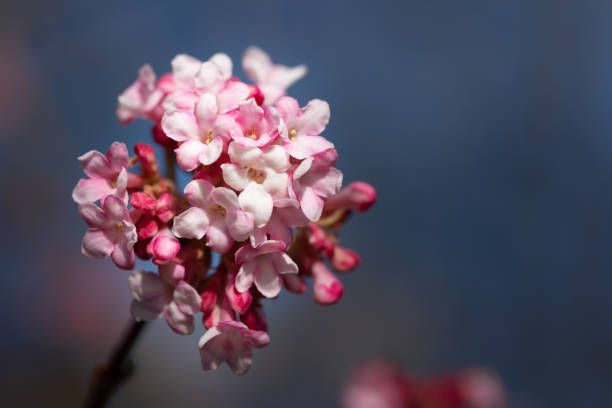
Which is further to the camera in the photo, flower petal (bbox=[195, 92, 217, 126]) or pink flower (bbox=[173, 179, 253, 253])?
flower petal (bbox=[195, 92, 217, 126])

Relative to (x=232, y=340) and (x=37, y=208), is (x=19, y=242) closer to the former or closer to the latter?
(x=37, y=208)

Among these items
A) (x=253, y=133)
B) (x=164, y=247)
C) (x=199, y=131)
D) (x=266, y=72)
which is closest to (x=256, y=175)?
(x=253, y=133)

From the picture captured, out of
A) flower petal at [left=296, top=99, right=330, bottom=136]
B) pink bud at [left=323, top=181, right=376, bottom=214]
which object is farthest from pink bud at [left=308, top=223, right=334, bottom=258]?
flower petal at [left=296, top=99, right=330, bottom=136]

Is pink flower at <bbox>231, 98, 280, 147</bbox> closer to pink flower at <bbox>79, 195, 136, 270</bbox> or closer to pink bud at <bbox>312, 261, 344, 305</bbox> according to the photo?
pink flower at <bbox>79, 195, 136, 270</bbox>

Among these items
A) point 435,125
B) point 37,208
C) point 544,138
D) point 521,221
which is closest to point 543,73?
point 544,138

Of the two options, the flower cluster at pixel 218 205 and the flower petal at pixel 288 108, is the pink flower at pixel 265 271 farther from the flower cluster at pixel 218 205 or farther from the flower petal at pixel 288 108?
the flower petal at pixel 288 108

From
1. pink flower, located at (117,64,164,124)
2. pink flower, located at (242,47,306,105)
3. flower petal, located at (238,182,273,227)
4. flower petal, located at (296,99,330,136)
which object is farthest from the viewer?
pink flower, located at (242,47,306,105)
